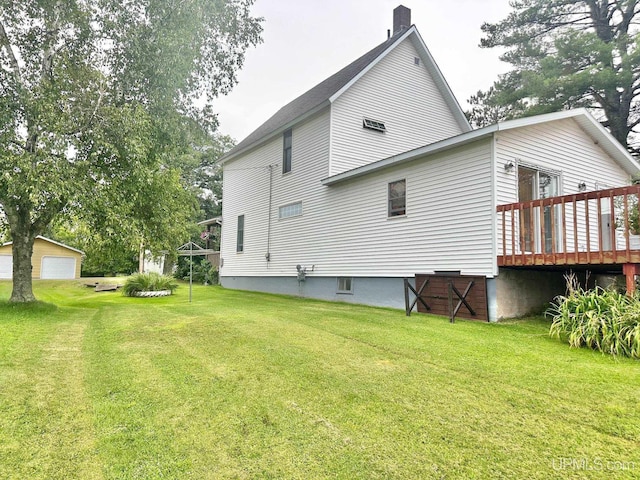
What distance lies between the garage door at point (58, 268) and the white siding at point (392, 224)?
19.6m

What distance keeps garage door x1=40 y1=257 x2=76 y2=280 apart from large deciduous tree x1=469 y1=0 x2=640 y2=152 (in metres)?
28.7

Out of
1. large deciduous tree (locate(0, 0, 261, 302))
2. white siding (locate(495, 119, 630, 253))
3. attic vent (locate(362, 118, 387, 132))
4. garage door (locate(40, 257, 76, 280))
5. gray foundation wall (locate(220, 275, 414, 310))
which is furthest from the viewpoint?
garage door (locate(40, 257, 76, 280))

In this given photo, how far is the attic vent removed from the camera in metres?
12.4

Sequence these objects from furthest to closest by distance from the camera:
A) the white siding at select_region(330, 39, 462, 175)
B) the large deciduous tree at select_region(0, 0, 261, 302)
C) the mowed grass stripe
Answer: the white siding at select_region(330, 39, 462, 175) → the large deciduous tree at select_region(0, 0, 261, 302) → the mowed grass stripe

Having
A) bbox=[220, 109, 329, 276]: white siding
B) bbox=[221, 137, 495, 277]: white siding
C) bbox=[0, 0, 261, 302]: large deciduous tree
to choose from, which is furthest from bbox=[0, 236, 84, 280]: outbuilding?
bbox=[0, 0, 261, 302]: large deciduous tree

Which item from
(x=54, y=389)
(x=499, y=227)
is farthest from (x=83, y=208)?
(x=499, y=227)

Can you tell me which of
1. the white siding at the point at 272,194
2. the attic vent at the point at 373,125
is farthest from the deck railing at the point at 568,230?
the attic vent at the point at 373,125

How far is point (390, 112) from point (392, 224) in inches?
211

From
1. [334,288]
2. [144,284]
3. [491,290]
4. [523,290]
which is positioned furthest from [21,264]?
[523,290]

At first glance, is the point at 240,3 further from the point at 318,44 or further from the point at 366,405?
the point at 366,405

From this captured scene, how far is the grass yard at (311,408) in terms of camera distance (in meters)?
2.28

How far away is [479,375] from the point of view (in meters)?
3.89

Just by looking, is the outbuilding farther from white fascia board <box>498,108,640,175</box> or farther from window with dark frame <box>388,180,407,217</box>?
white fascia board <box>498,108,640,175</box>

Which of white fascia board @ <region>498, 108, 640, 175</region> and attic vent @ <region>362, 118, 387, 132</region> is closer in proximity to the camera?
white fascia board @ <region>498, 108, 640, 175</region>
